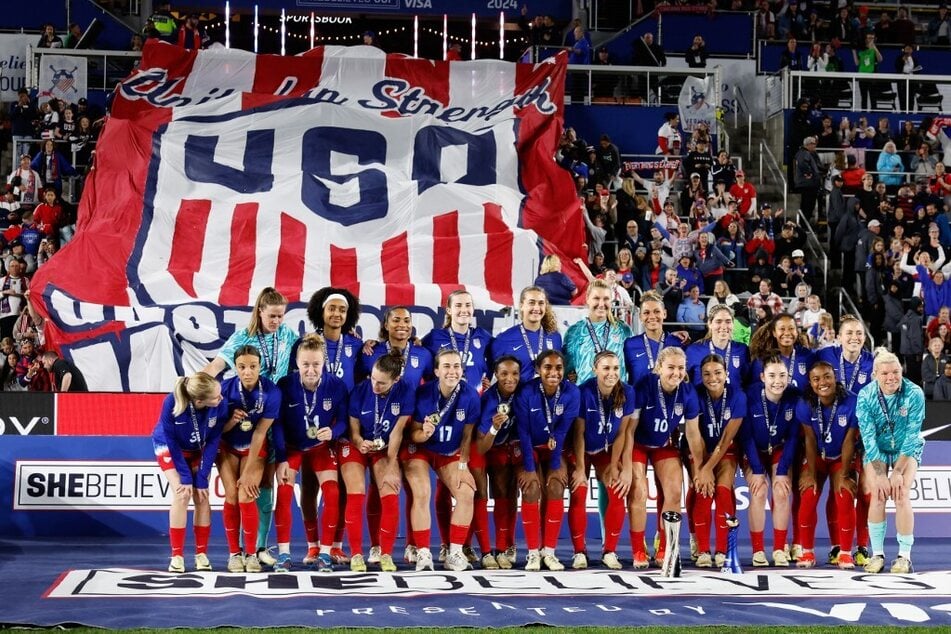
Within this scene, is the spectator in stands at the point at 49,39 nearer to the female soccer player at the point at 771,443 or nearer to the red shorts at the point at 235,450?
the red shorts at the point at 235,450

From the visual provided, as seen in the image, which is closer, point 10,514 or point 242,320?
point 10,514

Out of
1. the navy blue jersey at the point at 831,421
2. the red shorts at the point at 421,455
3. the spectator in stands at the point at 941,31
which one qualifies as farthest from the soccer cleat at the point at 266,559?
the spectator in stands at the point at 941,31

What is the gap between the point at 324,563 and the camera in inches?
364

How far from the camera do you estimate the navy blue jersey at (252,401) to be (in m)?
9.07

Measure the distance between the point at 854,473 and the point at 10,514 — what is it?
722 cm

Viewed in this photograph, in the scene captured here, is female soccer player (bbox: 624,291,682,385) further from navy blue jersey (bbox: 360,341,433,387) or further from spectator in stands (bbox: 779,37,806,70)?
spectator in stands (bbox: 779,37,806,70)

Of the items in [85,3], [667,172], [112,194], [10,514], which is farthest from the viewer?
[85,3]

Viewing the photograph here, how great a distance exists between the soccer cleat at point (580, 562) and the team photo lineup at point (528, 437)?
10mm

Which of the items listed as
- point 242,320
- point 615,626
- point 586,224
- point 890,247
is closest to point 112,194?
point 242,320

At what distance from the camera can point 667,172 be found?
20234mm

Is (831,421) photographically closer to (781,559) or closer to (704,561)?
(781,559)

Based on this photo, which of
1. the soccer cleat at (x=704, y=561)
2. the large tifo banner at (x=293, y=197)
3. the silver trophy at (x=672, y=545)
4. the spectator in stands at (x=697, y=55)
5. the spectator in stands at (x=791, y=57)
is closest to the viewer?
the silver trophy at (x=672, y=545)

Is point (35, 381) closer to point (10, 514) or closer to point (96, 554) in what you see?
point (10, 514)

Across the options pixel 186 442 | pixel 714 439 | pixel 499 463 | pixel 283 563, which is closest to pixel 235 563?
pixel 283 563
